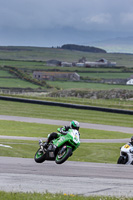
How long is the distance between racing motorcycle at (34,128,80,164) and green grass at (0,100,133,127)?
37.8 meters

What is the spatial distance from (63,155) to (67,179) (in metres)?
3.61

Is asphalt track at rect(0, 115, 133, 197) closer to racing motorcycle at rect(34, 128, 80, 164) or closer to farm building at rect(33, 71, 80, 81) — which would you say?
racing motorcycle at rect(34, 128, 80, 164)

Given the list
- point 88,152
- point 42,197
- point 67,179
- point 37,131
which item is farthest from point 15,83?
point 42,197

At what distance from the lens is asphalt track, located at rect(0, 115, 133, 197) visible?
11.3 m

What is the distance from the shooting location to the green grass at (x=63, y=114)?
5653 cm

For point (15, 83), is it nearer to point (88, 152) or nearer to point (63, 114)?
point (63, 114)

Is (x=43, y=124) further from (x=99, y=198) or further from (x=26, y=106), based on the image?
(x=99, y=198)

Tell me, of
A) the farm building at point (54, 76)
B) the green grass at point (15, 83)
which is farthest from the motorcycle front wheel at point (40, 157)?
the farm building at point (54, 76)

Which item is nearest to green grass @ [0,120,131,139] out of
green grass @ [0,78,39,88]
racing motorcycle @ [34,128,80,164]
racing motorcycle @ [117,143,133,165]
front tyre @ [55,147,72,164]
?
racing motorcycle @ [117,143,133,165]

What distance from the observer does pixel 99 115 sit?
61.1 meters

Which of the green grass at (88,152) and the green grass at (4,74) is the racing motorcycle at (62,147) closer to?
A: the green grass at (88,152)

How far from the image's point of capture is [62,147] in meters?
16.4

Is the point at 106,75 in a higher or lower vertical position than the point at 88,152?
higher

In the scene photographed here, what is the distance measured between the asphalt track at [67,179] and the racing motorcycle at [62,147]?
0.53m
